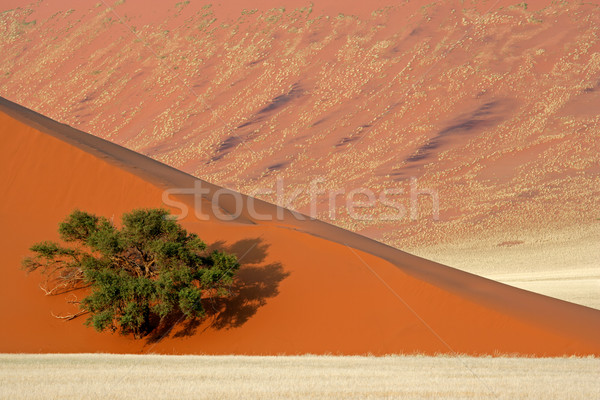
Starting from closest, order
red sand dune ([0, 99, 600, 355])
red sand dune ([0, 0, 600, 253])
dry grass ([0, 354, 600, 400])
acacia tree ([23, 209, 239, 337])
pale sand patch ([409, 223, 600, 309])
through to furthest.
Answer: dry grass ([0, 354, 600, 400]) → acacia tree ([23, 209, 239, 337]) → red sand dune ([0, 99, 600, 355]) → pale sand patch ([409, 223, 600, 309]) → red sand dune ([0, 0, 600, 253])

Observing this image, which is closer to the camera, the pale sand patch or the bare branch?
the bare branch

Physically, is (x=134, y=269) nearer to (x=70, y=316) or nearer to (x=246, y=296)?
(x=70, y=316)

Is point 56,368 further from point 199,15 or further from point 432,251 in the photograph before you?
point 199,15

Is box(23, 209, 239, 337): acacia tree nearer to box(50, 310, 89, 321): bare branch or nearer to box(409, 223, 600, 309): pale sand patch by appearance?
box(50, 310, 89, 321): bare branch

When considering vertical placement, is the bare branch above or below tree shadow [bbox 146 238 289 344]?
below

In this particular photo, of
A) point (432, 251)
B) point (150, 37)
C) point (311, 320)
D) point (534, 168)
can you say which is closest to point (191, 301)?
point (311, 320)

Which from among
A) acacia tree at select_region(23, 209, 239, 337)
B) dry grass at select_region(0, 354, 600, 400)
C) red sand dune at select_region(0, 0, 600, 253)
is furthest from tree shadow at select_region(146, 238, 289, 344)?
red sand dune at select_region(0, 0, 600, 253)

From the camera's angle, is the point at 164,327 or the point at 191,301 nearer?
the point at 191,301
